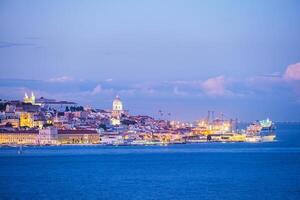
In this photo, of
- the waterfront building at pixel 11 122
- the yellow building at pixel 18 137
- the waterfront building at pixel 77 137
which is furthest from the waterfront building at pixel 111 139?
the waterfront building at pixel 11 122

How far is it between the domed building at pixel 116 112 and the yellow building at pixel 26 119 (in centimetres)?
1057

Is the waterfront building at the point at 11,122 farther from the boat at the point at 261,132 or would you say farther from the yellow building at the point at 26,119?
the boat at the point at 261,132

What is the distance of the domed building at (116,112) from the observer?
104 m

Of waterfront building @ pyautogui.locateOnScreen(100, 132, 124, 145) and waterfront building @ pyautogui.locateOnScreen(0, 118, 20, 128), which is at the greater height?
waterfront building @ pyautogui.locateOnScreen(0, 118, 20, 128)

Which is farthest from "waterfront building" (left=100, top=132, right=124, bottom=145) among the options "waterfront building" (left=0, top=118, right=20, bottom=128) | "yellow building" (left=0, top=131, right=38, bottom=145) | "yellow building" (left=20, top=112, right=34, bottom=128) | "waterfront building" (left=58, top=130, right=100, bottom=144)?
"waterfront building" (left=0, top=118, right=20, bottom=128)

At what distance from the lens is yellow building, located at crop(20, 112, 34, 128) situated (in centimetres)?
9350

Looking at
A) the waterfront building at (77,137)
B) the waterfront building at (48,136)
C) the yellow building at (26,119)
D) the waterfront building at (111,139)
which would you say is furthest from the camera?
the yellow building at (26,119)

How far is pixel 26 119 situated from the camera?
94750 millimetres

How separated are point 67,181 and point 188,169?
8.80 m

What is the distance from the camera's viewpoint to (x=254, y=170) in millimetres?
39531

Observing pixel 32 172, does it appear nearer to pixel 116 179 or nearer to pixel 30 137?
pixel 116 179

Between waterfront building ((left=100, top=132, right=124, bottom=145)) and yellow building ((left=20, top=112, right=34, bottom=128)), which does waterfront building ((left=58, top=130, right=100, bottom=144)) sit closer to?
waterfront building ((left=100, top=132, right=124, bottom=145))

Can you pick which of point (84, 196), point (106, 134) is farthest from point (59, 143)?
point (84, 196)

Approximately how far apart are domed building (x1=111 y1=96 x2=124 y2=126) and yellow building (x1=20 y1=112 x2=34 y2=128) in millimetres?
10570
